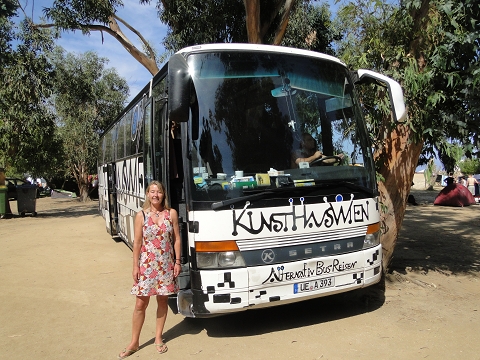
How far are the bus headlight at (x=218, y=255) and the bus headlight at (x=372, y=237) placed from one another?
5.43ft

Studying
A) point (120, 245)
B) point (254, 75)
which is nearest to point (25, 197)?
point (120, 245)

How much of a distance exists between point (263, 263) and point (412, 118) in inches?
119

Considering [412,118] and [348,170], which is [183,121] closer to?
[348,170]

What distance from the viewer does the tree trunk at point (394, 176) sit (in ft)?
21.6

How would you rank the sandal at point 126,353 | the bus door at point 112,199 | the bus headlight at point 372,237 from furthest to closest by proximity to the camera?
the bus door at point 112,199 < the bus headlight at point 372,237 < the sandal at point 126,353

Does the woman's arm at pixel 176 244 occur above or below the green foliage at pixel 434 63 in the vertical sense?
below

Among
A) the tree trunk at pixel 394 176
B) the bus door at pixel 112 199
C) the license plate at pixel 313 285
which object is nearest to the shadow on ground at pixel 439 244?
the tree trunk at pixel 394 176

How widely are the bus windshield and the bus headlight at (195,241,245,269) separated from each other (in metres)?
0.46

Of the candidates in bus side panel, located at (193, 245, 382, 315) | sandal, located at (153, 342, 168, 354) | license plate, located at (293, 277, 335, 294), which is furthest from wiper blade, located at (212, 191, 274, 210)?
sandal, located at (153, 342, 168, 354)

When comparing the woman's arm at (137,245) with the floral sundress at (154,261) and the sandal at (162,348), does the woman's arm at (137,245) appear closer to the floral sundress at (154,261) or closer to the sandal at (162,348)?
the floral sundress at (154,261)

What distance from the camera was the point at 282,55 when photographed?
5.27 m

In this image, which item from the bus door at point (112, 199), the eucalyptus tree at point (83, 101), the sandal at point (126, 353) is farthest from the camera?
the eucalyptus tree at point (83, 101)

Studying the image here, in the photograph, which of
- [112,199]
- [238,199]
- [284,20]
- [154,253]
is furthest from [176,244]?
[284,20]

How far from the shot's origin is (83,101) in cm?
2903
